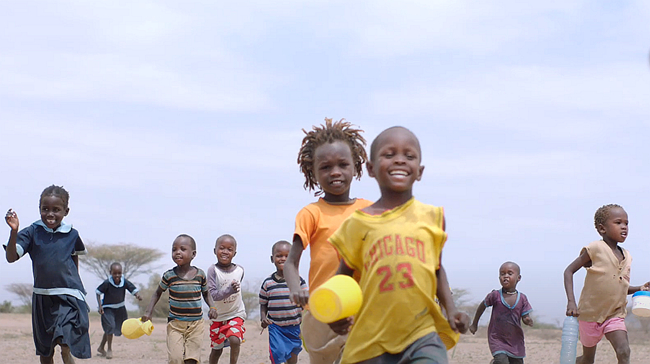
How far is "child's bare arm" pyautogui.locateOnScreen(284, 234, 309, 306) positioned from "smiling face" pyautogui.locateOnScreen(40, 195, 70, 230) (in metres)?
3.69

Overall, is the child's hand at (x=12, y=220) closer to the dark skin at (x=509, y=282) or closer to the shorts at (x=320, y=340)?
the shorts at (x=320, y=340)

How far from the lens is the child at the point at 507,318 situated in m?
9.84

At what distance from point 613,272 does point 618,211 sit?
635 millimetres

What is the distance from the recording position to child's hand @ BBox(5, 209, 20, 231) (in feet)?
23.4

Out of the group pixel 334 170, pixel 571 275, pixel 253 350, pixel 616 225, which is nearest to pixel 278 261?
pixel 571 275

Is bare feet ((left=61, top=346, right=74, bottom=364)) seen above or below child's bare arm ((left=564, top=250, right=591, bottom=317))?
below

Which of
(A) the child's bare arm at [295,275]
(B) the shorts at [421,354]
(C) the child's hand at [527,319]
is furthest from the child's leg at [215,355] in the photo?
(B) the shorts at [421,354]

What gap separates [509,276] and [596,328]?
71.9 inches

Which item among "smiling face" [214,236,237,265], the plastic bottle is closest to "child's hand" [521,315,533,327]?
the plastic bottle

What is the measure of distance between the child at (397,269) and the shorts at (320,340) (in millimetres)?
852

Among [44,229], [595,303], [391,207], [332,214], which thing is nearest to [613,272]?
[595,303]

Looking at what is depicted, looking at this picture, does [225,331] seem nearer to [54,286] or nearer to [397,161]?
[54,286]

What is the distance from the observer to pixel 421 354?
4.02 meters

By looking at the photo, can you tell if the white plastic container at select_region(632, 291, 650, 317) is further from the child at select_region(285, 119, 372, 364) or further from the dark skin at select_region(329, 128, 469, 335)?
the dark skin at select_region(329, 128, 469, 335)
